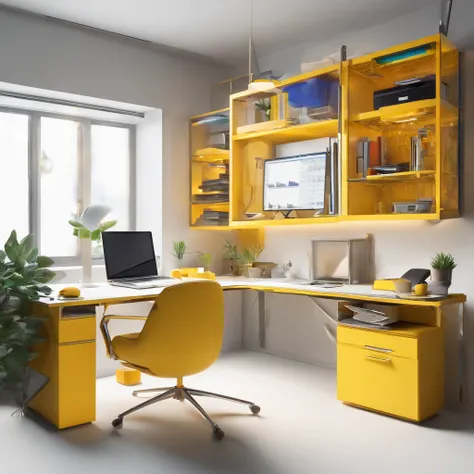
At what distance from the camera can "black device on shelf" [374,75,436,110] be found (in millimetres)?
3215

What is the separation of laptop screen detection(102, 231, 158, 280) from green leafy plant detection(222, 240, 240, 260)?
87cm

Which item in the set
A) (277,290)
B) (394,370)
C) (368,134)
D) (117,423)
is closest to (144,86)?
(368,134)

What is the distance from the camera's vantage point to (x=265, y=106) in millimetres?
4332

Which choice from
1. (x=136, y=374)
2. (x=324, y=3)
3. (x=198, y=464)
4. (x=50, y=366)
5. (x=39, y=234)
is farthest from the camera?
(x=39, y=234)

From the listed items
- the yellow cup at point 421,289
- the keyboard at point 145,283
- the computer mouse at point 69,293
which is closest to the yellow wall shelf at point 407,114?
the yellow cup at point 421,289

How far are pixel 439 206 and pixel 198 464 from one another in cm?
191

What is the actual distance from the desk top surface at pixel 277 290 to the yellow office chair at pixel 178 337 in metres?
0.22

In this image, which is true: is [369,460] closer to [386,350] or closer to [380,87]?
[386,350]

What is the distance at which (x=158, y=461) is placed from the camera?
2.62m

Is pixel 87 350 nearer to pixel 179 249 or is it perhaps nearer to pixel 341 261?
pixel 179 249

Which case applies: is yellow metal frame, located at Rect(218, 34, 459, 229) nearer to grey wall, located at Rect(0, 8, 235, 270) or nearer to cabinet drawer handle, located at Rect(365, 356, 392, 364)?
grey wall, located at Rect(0, 8, 235, 270)

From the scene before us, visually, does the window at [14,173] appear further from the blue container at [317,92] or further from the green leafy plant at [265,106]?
the blue container at [317,92]

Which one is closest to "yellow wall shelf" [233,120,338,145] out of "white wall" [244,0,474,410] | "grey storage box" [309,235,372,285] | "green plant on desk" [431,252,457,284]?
"white wall" [244,0,474,410]

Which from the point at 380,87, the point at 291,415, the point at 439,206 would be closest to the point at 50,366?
the point at 291,415
